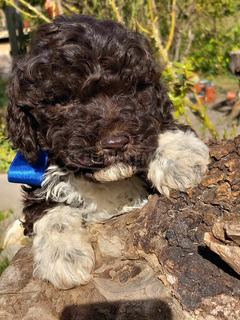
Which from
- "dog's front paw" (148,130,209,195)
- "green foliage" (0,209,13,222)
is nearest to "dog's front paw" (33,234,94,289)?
"dog's front paw" (148,130,209,195)

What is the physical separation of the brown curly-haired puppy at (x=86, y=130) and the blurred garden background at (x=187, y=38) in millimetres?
1372

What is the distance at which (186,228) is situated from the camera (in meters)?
1.97

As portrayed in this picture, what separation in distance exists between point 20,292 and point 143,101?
1293 mm

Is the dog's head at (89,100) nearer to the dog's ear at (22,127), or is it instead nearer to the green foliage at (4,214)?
the dog's ear at (22,127)

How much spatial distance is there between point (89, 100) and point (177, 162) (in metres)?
0.62

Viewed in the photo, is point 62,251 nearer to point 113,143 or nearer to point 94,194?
point 94,194

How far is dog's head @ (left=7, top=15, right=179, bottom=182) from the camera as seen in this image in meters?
2.21

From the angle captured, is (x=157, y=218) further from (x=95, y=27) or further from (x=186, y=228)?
(x=95, y=27)

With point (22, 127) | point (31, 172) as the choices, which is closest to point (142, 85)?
→ point (22, 127)

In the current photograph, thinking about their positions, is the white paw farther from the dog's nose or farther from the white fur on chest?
the dog's nose

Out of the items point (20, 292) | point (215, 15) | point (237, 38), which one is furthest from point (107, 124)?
point (237, 38)

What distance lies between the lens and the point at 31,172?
2.77 m

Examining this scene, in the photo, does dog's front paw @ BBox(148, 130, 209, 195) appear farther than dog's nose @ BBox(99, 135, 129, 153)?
Yes

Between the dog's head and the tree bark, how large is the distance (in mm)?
345
